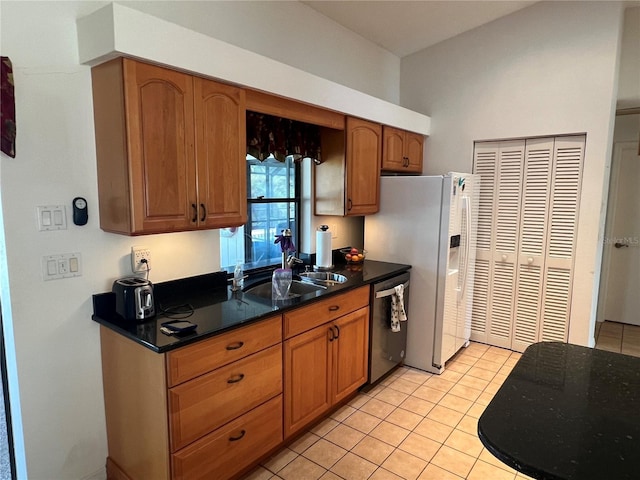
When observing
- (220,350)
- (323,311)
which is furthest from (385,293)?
(220,350)

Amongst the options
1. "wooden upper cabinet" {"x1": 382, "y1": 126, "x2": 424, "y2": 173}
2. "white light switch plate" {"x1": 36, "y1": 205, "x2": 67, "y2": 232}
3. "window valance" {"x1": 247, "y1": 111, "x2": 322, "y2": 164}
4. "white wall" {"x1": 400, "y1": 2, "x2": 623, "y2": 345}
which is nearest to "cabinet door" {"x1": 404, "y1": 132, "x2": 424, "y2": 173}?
"wooden upper cabinet" {"x1": 382, "y1": 126, "x2": 424, "y2": 173}

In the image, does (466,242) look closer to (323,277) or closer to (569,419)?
(323,277)

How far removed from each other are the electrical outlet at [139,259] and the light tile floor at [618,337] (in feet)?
13.2

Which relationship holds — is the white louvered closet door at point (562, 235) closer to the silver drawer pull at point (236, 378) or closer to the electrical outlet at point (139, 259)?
the silver drawer pull at point (236, 378)

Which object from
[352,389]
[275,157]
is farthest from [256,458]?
[275,157]

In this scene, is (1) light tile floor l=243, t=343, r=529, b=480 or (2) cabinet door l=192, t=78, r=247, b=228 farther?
(1) light tile floor l=243, t=343, r=529, b=480

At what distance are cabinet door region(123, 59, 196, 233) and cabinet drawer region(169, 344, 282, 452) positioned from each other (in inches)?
28.7

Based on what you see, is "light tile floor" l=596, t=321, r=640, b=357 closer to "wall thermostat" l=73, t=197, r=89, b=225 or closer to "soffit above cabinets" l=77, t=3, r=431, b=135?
"soffit above cabinets" l=77, t=3, r=431, b=135

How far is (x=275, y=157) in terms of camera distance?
8.95 feet

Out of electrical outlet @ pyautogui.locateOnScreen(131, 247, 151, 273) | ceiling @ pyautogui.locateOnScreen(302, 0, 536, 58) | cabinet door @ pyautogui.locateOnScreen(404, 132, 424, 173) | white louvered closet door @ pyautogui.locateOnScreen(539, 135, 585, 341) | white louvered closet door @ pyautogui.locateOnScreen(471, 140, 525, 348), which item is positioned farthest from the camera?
cabinet door @ pyautogui.locateOnScreen(404, 132, 424, 173)

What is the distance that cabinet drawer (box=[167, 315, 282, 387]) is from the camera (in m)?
1.64

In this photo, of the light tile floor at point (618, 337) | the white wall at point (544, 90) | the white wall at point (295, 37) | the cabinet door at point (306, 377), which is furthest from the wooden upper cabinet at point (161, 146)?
the light tile floor at point (618, 337)

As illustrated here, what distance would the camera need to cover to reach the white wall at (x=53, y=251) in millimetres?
1663

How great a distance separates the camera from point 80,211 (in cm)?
184
